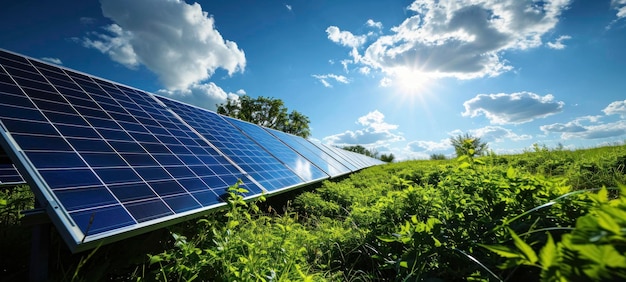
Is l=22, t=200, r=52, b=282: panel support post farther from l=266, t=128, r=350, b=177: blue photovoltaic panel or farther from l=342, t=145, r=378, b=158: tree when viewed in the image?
l=342, t=145, r=378, b=158: tree

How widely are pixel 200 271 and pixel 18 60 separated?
509 cm

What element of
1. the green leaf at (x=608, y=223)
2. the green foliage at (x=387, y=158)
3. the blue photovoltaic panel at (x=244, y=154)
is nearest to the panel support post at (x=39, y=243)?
the blue photovoltaic panel at (x=244, y=154)

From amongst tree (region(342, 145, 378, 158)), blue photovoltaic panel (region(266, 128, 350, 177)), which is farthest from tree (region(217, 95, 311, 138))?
blue photovoltaic panel (region(266, 128, 350, 177))

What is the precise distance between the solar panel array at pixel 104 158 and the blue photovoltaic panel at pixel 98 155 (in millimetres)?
11

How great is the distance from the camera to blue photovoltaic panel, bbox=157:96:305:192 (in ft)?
18.3

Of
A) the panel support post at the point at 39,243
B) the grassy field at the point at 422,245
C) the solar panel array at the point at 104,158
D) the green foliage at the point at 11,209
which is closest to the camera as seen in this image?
the grassy field at the point at 422,245

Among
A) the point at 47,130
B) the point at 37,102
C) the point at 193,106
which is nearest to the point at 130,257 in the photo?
the point at 47,130

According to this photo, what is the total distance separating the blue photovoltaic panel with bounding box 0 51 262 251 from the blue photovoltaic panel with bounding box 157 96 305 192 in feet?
1.63

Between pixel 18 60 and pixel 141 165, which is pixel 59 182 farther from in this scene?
pixel 18 60

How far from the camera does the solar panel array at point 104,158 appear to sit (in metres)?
2.35

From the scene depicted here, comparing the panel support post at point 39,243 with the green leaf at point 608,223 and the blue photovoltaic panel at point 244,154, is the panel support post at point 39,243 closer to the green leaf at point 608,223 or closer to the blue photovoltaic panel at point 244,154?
the blue photovoltaic panel at point 244,154

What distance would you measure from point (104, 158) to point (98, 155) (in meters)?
0.09

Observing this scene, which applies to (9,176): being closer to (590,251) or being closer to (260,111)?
(590,251)

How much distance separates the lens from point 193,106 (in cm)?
899
